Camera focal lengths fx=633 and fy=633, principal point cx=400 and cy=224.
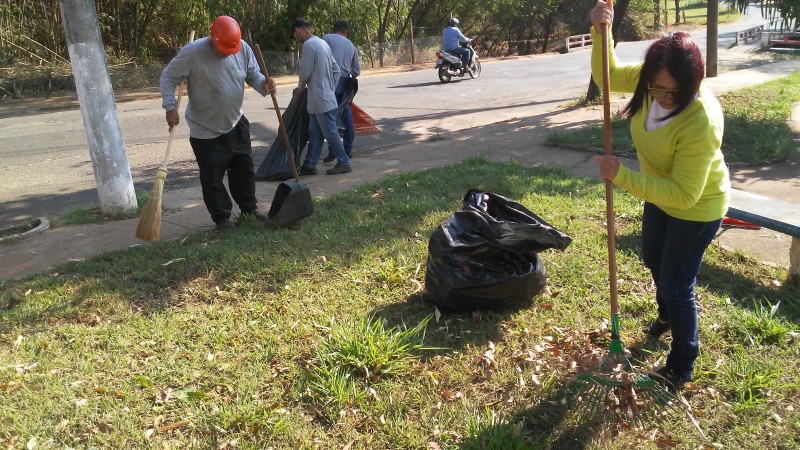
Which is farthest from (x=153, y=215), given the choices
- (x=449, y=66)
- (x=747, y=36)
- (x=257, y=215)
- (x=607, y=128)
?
(x=747, y=36)

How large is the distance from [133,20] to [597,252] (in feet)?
67.4

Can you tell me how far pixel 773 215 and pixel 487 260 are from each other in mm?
2092

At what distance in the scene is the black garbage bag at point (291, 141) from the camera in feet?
23.7

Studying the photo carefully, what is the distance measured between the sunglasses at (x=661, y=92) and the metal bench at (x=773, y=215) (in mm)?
2003

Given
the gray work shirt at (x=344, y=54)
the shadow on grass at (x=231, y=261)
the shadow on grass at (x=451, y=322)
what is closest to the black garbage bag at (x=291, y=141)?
the gray work shirt at (x=344, y=54)

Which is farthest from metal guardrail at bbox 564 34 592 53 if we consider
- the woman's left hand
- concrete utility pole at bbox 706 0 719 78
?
the woman's left hand

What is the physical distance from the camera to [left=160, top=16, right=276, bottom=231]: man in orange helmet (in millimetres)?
4898

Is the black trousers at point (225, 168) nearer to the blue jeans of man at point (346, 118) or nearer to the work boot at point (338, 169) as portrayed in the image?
the work boot at point (338, 169)

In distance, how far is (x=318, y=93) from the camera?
702 centimetres

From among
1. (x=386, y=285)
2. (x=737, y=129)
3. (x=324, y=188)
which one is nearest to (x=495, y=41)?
(x=737, y=129)

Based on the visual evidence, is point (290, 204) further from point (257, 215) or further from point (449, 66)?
point (449, 66)

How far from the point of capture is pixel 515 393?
317 centimetres

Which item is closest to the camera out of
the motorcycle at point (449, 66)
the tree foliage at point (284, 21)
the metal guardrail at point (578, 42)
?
the motorcycle at point (449, 66)

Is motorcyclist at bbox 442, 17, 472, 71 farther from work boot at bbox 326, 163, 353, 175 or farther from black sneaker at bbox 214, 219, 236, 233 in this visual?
black sneaker at bbox 214, 219, 236, 233
